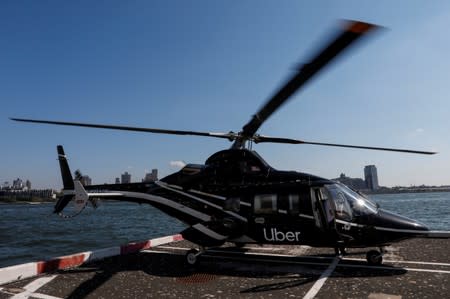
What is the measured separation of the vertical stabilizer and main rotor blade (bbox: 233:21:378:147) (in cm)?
795

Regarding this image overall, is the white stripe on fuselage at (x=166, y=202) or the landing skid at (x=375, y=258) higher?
the white stripe on fuselage at (x=166, y=202)

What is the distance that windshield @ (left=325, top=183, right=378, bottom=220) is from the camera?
30.0ft

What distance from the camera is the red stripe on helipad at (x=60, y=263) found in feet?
30.0

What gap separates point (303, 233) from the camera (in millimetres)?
9375

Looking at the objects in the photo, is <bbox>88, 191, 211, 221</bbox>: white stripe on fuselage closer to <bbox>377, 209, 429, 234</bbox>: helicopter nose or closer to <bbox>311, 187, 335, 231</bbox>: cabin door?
<bbox>311, 187, 335, 231</bbox>: cabin door

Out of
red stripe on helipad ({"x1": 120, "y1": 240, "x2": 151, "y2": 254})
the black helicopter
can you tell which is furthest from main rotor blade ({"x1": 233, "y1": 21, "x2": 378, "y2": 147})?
red stripe on helipad ({"x1": 120, "y1": 240, "x2": 151, "y2": 254})

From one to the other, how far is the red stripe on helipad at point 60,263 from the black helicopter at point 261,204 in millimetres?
1752

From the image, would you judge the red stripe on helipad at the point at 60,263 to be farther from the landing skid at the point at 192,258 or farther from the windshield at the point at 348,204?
the windshield at the point at 348,204

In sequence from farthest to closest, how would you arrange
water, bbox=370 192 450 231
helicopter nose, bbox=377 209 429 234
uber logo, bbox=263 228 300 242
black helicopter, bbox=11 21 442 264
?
water, bbox=370 192 450 231 < uber logo, bbox=263 228 300 242 < black helicopter, bbox=11 21 442 264 < helicopter nose, bbox=377 209 429 234

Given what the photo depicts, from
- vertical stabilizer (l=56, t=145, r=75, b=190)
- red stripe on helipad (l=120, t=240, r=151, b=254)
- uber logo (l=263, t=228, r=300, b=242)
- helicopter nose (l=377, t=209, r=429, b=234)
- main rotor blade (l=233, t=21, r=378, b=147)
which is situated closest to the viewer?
main rotor blade (l=233, t=21, r=378, b=147)

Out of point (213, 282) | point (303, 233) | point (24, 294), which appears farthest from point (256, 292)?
point (24, 294)

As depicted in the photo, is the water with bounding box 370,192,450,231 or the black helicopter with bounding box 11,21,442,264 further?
the water with bounding box 370,192,450,231

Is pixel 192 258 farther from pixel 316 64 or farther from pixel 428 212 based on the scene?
pixel 428 212

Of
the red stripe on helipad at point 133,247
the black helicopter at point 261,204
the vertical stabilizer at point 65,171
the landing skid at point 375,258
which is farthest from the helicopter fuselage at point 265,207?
the vertical stabilizer at point 65,171
